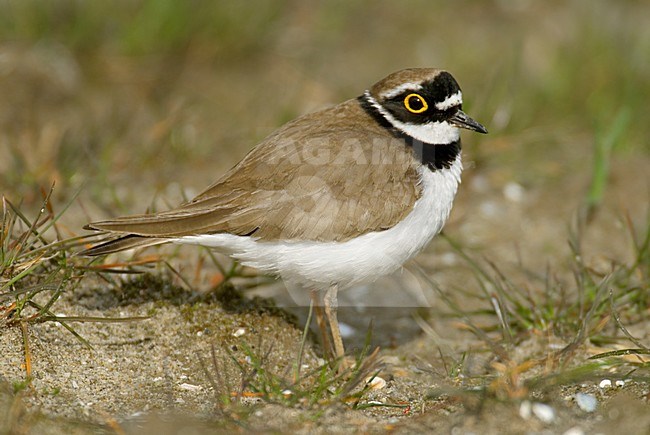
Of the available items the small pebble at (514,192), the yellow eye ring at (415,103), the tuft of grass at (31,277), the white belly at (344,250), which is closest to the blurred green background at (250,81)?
the small pebble at (514,192)

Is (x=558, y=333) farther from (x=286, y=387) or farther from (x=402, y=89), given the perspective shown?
(x=286, y=387)

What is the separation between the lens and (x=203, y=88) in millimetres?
7414

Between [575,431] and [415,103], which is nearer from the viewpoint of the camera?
[575,431]

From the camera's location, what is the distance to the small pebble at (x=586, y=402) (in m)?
3.71

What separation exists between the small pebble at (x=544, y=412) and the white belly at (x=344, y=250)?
1.00m

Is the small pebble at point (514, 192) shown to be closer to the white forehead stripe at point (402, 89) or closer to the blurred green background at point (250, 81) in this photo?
the blurred green background at point (250, 81)

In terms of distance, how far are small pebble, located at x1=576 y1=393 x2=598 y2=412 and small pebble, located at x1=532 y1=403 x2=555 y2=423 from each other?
0.25 metres

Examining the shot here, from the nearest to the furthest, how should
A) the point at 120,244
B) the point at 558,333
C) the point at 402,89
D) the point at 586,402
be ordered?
the point at 586,402 < the point at 120,244 < the point at 402,89 < the point at 558,333

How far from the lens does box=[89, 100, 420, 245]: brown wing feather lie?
13.3 ft

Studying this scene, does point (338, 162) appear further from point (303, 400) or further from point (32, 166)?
point (32, 166)

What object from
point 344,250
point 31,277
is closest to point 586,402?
point 344,250

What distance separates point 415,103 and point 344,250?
3.03 ft

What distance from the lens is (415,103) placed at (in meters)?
4.43

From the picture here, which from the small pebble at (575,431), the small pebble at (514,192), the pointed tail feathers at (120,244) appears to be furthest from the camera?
the small pebble at (514,192)
